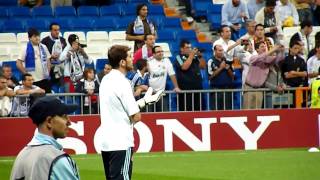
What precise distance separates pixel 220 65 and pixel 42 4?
710cm

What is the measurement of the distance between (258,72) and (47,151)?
46.4 feet

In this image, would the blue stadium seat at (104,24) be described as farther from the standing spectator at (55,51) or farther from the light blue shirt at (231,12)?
the standing spectator at (55,51)

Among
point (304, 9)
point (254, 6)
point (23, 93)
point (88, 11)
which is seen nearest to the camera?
point (23, 93)

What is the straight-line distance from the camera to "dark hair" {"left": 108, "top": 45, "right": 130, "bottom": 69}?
9.73m

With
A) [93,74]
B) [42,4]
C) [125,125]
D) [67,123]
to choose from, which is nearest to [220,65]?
[93,74]

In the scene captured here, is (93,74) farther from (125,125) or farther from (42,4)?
(125,125)

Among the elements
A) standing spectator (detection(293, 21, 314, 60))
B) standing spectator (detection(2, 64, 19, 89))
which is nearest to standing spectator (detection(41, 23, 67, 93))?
standing spectator (detection(2, 64, 19, 89))

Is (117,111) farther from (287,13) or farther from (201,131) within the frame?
(287,13)

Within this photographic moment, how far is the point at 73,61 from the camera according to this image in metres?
19.5

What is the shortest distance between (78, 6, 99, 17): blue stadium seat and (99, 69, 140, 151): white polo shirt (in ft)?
47.7

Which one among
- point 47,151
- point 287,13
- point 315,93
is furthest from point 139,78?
point 47,151

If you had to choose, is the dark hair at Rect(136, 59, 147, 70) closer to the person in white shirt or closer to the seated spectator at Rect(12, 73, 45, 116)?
the seated spectator at Rect(12, 73, 45, 116)

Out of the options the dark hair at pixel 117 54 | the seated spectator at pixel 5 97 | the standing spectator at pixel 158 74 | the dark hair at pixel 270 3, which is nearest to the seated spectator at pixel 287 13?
the dark hair at pixel 270 3

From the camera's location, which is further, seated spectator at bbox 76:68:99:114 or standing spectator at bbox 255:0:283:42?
standing spectator at bbox 255:0:283:42
